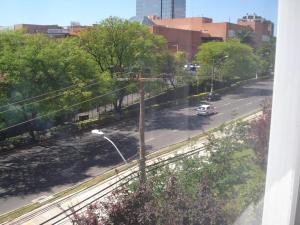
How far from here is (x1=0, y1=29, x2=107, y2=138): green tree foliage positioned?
1.41 meters

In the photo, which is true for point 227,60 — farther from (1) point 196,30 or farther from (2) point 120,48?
Answer: (2) point 120,48

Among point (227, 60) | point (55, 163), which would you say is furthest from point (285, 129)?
point (55, 163)

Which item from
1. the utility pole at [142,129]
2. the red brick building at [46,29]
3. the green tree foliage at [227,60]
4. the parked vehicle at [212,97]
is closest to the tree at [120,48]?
the utility pole at [142,129]

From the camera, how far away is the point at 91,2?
60.7 inches

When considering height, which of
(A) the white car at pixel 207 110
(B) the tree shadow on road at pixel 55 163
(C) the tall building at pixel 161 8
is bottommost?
(B) the tree shadow on road at pixel 55 163

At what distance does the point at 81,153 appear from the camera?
1.57 meters

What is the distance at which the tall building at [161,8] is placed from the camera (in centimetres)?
163

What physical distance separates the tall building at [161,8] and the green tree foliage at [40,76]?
0.94ft

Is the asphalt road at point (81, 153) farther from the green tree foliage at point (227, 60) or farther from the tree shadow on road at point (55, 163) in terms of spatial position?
the green tree foliage at point (227, 60)

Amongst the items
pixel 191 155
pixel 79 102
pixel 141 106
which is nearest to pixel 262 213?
pixel 191 155

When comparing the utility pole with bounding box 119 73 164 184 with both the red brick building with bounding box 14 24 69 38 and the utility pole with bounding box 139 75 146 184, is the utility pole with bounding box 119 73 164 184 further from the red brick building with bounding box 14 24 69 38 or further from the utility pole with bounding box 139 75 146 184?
the red brick building with bounding box 14 24 69 38

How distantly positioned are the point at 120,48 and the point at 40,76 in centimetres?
42

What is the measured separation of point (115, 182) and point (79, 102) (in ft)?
1.18

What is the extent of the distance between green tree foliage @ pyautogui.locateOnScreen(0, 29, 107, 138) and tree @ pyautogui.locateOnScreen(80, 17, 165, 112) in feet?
0.18
